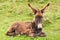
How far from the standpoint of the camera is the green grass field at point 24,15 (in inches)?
423

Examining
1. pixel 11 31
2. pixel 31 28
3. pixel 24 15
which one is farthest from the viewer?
pixel 24 15

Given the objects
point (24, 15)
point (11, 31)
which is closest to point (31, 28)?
point (11, 31)

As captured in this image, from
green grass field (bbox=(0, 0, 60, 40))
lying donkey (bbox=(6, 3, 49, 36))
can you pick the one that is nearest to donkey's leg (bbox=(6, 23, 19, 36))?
lying donkey (bbox=(6, 3, 49, 36))

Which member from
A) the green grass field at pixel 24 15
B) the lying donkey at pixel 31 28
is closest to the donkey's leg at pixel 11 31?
the lying donkey at pixel 31 28

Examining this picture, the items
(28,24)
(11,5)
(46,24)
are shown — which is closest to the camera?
(28,24)

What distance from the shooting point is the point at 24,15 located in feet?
47.1

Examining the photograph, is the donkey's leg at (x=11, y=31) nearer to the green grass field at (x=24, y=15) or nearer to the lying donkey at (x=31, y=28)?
the lying donkey at (x=31, y=28)

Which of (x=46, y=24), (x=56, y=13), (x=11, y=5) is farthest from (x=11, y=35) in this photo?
(x=11, y=5)

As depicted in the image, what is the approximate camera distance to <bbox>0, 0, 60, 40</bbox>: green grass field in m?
10.7

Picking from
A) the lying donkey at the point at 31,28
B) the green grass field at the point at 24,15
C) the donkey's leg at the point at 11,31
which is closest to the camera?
the lying donkey at the point at 31,28

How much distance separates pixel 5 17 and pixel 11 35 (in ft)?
12.2

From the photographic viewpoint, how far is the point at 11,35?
10547mm

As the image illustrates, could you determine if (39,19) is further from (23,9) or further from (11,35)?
(23,9)

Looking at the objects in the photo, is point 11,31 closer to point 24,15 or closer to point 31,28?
point 31,28
